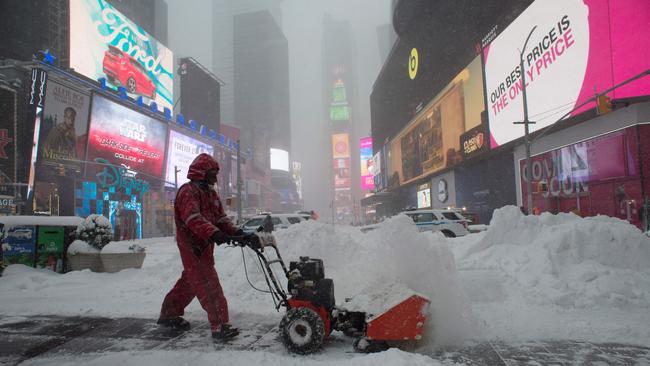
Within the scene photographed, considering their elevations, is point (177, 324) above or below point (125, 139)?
below

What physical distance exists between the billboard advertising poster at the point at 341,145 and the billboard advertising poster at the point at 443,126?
9992 cm

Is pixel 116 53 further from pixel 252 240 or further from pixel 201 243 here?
pixel 252 240

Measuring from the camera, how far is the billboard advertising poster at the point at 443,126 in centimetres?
3039

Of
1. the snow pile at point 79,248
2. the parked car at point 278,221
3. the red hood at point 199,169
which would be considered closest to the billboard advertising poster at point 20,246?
the snow pile at point 79,248

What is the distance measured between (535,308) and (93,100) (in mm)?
33929

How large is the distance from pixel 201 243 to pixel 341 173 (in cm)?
15553

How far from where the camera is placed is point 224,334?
12.6 feet

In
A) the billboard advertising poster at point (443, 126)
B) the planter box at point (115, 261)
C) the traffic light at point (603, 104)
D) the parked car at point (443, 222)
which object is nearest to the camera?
the planter box at point (115, 261)

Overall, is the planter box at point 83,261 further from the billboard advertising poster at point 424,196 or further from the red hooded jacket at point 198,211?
the billboard advertising poster at point 424,196

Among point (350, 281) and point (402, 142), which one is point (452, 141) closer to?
point (402, 142)

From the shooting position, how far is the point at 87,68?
32.6 metres

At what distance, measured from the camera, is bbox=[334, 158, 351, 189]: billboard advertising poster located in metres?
157

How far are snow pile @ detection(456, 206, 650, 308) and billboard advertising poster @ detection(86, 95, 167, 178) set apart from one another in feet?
87.1

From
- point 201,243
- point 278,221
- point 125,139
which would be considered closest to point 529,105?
point 278,221
